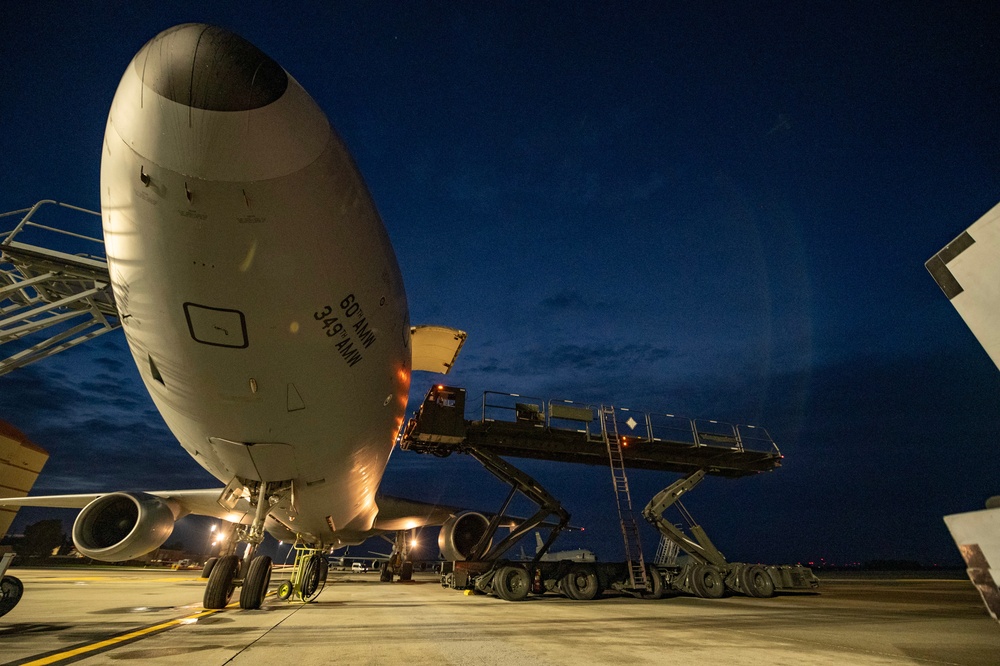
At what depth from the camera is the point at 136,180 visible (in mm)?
3404

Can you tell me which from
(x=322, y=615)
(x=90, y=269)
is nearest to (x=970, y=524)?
(x=322, y=615)

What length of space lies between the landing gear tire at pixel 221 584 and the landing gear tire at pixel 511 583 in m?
6.07

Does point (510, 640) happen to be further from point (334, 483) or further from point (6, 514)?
point (6, 514)

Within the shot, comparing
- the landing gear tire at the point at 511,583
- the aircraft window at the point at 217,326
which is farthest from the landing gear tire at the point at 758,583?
the aircraft window at the point at 217,326

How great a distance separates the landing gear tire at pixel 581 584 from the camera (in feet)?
36.8

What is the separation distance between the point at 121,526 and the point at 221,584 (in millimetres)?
3737

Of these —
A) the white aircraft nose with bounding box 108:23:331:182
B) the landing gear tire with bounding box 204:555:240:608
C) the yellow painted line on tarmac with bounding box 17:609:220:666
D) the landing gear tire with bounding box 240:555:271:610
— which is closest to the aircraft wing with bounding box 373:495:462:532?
the landing gear tire with bounding box 240:555:271:610

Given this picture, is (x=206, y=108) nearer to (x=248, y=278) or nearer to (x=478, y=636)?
(x=248, y=278)

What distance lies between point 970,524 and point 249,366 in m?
4.97

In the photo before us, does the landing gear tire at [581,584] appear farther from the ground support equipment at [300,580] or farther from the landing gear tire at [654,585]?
the ground support equipment at [300,580]

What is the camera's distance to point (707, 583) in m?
12.7

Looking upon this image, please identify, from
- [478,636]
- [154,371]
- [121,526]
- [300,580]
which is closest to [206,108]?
[154,371]

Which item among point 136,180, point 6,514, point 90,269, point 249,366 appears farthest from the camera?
point 6,514

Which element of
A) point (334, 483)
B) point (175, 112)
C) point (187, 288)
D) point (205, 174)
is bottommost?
point (334, 483)
